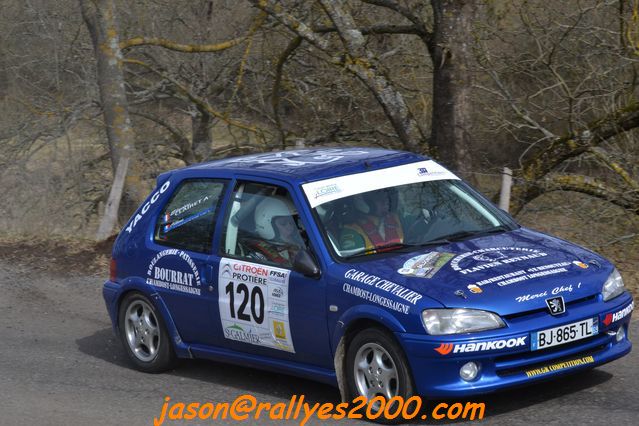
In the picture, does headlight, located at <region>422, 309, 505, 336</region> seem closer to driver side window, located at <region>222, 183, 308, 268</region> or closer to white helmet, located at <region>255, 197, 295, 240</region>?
driver side window, located at <region>222, 183, 308, 268</region>

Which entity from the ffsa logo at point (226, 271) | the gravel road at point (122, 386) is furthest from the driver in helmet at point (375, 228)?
the gravel road at point (122, 386)

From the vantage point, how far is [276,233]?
6500 millimetres

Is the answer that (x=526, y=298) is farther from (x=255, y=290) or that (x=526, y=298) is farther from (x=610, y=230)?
(x=610, y=230)

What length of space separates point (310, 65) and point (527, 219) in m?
5.71

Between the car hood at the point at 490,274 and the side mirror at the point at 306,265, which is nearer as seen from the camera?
the car hood at the point at 490,274

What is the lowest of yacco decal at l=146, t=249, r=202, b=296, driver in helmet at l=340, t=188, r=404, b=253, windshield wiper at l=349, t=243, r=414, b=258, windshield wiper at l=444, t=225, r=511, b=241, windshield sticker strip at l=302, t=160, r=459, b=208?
yacco decal at l=146, t=249, r=202, b=296

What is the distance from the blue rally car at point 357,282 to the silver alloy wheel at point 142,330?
0.04ft

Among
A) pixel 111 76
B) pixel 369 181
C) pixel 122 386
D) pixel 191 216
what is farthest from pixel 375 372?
pixel 111 76

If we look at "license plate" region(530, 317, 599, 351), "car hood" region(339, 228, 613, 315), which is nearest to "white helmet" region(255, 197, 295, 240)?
"car hood" region(339, 228, 613, 315)

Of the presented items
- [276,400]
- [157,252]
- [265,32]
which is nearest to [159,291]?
[157,252]

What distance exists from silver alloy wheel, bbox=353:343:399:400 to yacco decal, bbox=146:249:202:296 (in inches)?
61.2

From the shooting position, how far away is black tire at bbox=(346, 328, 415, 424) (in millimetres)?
5527

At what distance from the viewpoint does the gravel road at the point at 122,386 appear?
590cm

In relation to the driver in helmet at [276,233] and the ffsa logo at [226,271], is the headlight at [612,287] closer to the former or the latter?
the driver in helmet at [276,233]
